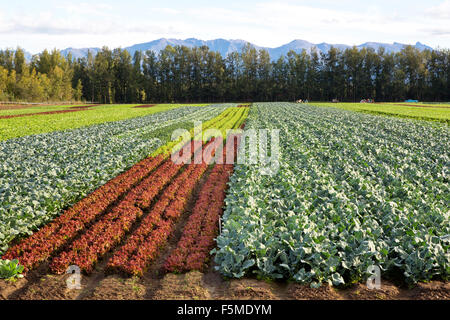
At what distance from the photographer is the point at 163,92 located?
9506 centimetres

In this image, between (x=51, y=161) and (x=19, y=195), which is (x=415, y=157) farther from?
(x=51, y=161)

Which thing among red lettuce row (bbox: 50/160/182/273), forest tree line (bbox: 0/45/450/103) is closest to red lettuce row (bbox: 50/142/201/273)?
red lettuce row (bbox: 50/160/182/273)

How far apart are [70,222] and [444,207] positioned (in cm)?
913

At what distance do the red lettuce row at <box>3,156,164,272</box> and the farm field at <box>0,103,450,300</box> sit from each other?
0.03 meters

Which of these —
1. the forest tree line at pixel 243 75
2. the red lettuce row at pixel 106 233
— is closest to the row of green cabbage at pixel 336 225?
the red lettuce row at pixel 106 233

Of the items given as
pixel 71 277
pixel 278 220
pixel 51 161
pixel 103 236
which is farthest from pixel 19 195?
pixel 278 220

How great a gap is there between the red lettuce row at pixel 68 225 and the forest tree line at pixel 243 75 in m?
81.6

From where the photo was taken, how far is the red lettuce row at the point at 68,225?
703 cm

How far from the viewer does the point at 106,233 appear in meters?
7.86

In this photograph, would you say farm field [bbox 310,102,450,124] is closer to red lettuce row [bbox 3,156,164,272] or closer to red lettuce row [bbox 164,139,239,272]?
red lettuce row [bbox 164,139,239,272]

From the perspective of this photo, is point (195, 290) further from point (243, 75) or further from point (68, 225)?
point (243, 75)

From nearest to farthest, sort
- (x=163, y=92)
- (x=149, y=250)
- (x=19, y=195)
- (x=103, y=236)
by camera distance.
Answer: (x=149, y=250) → (x=103, y=236) → (x=19, y=195) → (x=163, y=92)

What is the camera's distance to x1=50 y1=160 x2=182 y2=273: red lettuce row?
22.0 ft
